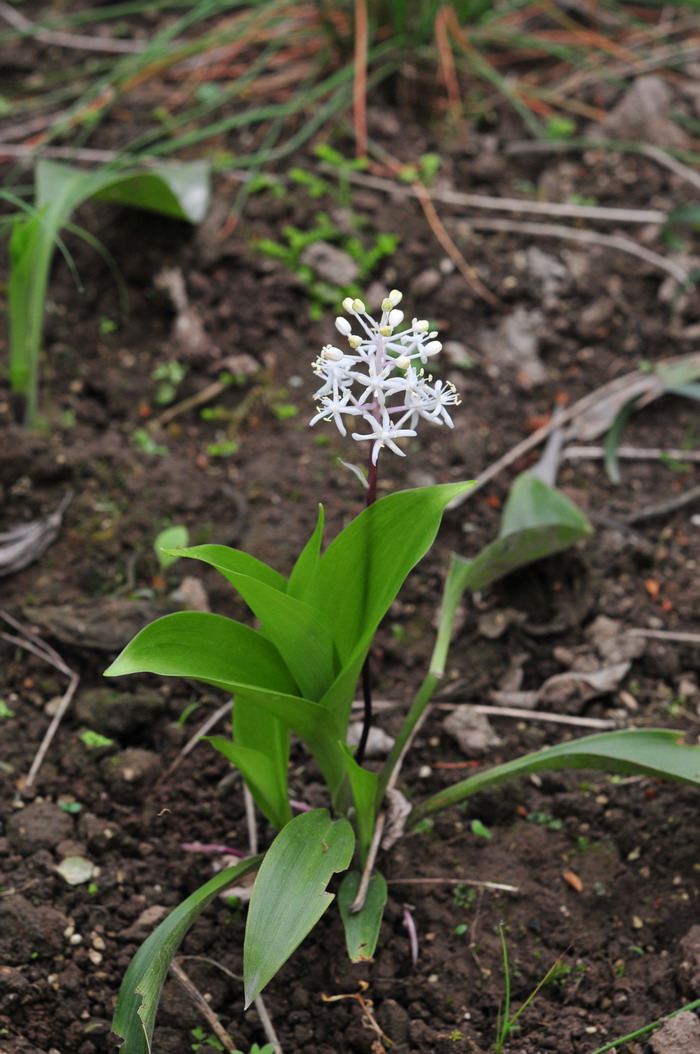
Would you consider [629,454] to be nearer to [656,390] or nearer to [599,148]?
[656,390]

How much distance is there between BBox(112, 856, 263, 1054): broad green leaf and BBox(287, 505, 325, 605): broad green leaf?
49cm

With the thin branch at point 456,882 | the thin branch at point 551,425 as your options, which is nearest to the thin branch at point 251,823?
the thin branch at point 456,882

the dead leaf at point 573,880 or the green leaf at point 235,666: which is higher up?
the green leaf at point 235,666

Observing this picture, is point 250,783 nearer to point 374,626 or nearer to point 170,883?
point 170,883

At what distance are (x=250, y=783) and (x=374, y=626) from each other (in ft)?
1.38

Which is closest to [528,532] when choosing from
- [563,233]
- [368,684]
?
[368,684]

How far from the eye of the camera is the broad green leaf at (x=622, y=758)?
1579mm

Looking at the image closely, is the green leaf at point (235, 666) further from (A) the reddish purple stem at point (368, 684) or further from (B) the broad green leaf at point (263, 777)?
(A) the reddish purple stem at point (368, 684)

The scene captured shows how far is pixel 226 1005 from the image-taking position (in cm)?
163

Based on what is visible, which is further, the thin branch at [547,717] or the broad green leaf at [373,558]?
the thin branch at [547,717]

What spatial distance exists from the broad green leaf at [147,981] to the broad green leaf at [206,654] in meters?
0.35

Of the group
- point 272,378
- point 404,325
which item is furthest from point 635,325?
point 272,378

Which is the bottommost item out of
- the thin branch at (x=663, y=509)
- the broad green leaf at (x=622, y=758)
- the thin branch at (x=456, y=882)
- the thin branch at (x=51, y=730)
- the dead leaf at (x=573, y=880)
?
the dead leaf at (x=573, y=880)

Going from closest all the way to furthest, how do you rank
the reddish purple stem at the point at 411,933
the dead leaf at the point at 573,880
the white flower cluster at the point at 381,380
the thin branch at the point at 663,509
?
the white flower cluster at the point at 381,380 < the reddish purple stem at the point at 411,933 < the dead leaf at the point at 573,880 < the thin branch at the point at 663,509
